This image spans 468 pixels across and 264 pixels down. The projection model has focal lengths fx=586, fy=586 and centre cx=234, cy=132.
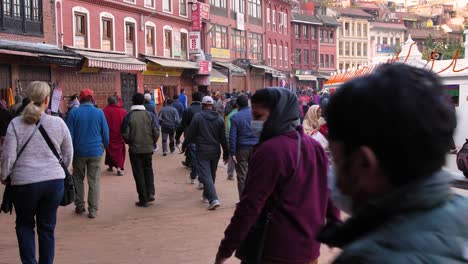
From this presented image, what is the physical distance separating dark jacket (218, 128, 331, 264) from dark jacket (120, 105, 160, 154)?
6128 millimetres

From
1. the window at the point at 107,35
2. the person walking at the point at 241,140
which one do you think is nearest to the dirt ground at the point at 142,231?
the person walking at the point at 241,140

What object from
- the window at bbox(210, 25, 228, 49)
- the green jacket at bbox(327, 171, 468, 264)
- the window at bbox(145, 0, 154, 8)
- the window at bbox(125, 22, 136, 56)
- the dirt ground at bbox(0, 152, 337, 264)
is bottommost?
the dirt ground at bbox(0, 152, 337, 264)

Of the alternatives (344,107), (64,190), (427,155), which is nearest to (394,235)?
(427,155)

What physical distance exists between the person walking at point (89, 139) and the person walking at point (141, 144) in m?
0.86

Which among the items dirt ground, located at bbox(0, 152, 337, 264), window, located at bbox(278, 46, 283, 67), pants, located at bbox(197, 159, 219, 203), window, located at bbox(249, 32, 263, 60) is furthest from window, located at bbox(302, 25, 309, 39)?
pants, located at bbox(197, 159, 219, 203)

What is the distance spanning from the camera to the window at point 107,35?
26.8 metres

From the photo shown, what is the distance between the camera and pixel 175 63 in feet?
103

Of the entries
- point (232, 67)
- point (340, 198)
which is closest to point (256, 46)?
point (232, 67)

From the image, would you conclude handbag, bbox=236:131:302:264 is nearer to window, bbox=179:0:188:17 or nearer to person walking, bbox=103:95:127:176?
person walking, bbox=103:95:127:176

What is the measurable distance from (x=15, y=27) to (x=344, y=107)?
21.2 m

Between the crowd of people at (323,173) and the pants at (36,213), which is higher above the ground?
the crowd of people at (323,173)

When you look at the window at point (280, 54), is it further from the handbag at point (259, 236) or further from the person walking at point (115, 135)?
the handbag at point (259, 236)

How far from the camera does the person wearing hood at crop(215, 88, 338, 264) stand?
3297mm

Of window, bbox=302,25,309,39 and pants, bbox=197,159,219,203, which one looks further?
window, bbox=302,25,309,39
